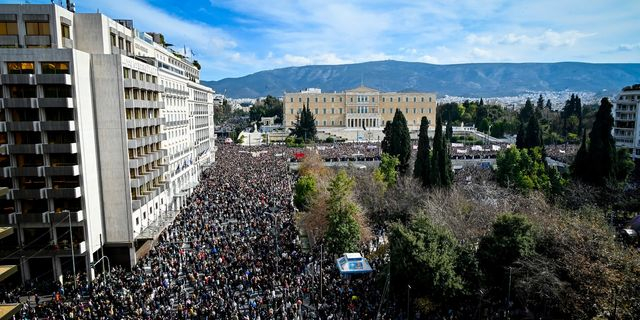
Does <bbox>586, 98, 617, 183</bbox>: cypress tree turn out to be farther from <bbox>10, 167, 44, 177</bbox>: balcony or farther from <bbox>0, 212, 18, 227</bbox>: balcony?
<bbox>0, 212, 18, 227</bbox>: balcony

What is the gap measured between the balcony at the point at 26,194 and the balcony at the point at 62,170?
98 cm

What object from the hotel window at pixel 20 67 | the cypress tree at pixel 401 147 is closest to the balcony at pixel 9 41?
the hotel window at pixel 20 67

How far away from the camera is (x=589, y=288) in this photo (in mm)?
15445

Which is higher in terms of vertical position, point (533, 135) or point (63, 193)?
point (533, 135)

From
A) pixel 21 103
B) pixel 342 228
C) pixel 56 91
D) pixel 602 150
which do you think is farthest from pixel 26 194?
pixel 602 150

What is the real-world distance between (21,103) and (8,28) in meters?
4.16

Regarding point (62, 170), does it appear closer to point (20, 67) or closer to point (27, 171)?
point (27, 171)

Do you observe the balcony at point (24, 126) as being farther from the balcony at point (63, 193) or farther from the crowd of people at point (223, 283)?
the crowd of people at point (223, 283)

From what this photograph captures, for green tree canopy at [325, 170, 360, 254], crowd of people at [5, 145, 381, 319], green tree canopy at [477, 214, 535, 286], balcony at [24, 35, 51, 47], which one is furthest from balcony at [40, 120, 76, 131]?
green tree canopy at [477, 214, 535, 286]

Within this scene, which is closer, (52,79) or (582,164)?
(52,79)

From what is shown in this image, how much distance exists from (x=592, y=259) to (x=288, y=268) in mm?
13815

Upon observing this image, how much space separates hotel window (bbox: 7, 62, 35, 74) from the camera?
70.9 ft

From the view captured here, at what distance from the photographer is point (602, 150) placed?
3469cm

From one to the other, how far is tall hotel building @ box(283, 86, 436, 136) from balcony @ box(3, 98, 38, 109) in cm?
9313
